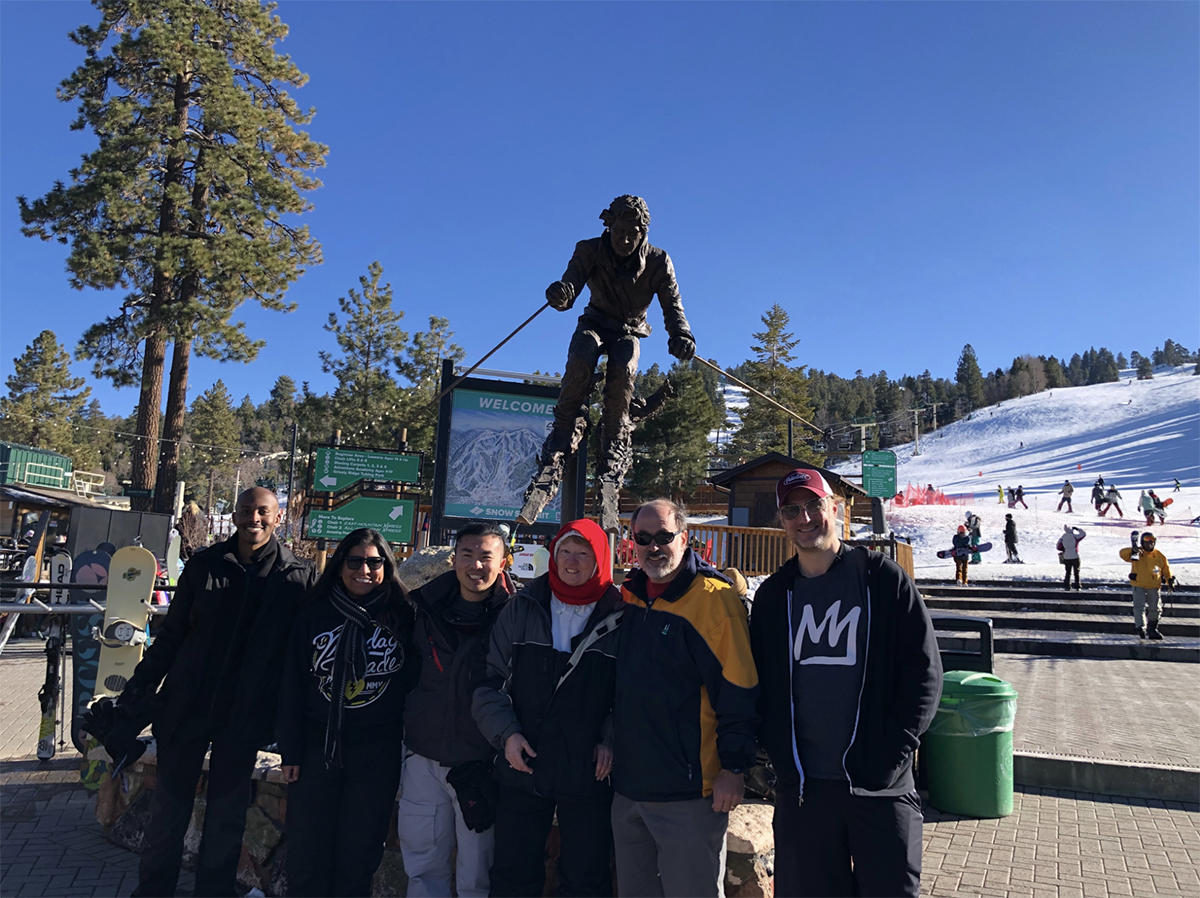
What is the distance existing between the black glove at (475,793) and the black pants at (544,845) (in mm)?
58

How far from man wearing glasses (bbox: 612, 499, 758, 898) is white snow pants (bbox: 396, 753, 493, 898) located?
74 cm

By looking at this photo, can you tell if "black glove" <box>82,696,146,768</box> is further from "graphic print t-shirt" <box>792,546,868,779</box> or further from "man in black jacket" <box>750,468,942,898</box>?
"graphic print t-shirt" <box>792,546,868,779</box>

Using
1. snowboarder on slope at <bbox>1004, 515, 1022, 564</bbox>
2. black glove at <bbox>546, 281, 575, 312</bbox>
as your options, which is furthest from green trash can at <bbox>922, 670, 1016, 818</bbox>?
snowboarder on slope at <bbox>1004, 515, 1022, 564</bbox>

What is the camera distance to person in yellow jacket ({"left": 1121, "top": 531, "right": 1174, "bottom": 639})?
11.4 meters

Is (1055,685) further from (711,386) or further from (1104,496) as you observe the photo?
(711,386)

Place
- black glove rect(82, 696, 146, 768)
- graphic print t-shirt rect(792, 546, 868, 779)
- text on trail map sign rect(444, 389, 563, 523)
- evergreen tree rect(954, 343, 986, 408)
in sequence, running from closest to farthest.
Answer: graphic print t-shirt rect(792, 546, 868, 779) → black glove rect(82, 696, 146, 768) → text on trail map sign rect(444, 389, 563, 523) → evergreen tree rect(954, 343, 986, 408)

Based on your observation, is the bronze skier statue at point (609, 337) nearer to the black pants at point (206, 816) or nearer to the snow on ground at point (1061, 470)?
the black pants at point (206, 816)

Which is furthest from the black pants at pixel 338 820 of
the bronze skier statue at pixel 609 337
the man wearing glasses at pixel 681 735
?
the bronze skier statue at pixel 609 337

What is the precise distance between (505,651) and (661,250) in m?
4.06

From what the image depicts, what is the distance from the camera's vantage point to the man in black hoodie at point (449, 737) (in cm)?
312

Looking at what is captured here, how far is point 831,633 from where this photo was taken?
260 centimetres

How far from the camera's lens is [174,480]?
790 inches

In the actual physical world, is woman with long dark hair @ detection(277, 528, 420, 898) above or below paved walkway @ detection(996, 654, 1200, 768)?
above

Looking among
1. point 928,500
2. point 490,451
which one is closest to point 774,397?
point 928,500
